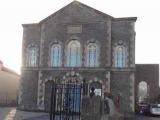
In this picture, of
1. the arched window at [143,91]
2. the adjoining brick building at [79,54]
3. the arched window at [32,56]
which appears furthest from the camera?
the arched window at [143,91]

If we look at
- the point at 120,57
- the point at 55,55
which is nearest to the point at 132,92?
the point at 120,57

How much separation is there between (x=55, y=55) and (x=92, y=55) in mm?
3900

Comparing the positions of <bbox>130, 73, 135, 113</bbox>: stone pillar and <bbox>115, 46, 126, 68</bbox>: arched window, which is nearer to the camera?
<bbox>130, 73, 135, 113</bbox>: stone pillar

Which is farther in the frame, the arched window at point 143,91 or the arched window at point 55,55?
the arched window at point 143,91

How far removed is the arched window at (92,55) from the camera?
3325cm

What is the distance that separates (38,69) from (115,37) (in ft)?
28.0

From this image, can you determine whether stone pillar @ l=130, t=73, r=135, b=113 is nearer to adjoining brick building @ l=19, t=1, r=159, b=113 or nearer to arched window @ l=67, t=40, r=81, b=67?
adjoining brick building @ l=19, t=1, r=159, b=113

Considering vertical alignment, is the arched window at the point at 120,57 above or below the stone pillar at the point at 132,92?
above

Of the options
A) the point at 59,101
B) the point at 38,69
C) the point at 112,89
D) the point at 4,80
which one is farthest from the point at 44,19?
the point at 59,101

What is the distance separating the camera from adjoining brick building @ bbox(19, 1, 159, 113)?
32531 mm

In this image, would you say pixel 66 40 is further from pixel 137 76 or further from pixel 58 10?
pixel 137 76

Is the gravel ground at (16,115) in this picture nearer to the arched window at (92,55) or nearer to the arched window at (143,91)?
the arched window at (92,55)

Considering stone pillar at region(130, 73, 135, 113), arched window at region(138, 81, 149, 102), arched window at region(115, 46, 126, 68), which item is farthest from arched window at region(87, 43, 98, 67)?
arched window at region(138, 81, 149, 102)

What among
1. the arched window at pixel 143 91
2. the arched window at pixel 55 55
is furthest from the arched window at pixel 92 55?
the arched window at pixel 143 91
